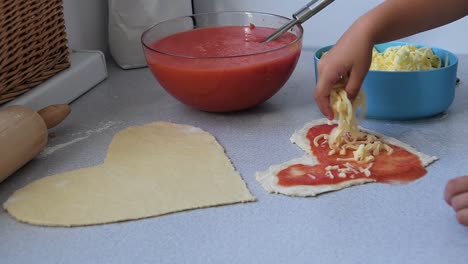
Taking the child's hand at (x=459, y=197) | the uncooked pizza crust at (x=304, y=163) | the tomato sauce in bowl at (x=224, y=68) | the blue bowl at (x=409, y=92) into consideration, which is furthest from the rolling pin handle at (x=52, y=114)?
the child's hand at (x=459, y=197)

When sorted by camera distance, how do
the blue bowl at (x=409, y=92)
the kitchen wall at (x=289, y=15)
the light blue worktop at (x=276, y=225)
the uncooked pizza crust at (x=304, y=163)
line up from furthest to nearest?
the kitchen wall at (x=289, y=15)
the blue bowl at (x=409, y=92)
the uncooked pizza crust at (x=304, y=163)
the light blue worktop at (x=276, y=225)

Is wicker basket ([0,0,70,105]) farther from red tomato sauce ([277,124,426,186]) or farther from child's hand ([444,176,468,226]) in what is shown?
child's hand ([444,176,468,226])

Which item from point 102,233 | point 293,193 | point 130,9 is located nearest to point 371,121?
point 293,193

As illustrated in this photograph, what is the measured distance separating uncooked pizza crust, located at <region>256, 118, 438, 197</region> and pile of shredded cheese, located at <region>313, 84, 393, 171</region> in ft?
0.07

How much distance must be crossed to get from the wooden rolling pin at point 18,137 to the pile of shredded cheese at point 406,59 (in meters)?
0.54

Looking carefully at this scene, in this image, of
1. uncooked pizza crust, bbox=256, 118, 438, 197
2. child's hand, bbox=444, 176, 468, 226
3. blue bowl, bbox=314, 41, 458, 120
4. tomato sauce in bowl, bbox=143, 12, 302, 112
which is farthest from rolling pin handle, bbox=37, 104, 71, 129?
child's hand, bbox=444, 176, 468, 226

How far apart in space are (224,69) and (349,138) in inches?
8.9

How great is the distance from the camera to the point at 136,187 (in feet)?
2.58

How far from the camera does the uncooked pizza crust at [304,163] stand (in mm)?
761

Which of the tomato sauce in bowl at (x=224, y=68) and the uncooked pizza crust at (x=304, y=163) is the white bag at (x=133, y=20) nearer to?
the tomato sauce in bowl at (x=224, y=68)

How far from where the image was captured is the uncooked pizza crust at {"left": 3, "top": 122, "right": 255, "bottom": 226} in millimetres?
735

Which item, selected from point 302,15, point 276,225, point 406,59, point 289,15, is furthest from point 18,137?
point 289,15

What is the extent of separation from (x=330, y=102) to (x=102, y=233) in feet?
1.23

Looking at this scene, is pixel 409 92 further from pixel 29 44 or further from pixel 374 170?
pixel 29 44
